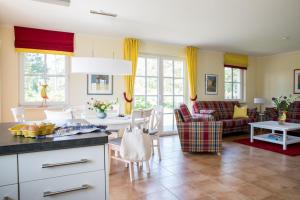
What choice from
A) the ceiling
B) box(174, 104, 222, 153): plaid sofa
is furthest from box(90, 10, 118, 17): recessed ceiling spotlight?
box(174, 104, 222, 153): plaid sofa

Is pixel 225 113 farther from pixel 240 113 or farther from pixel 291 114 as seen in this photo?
pixel 291 114

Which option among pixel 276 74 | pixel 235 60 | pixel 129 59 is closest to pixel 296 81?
pixel 276 74

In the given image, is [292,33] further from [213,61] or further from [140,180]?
[140,180]

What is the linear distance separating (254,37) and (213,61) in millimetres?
1675

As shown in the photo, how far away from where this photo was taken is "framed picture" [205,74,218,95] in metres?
6.47

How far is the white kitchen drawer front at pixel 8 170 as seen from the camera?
38.1 inches

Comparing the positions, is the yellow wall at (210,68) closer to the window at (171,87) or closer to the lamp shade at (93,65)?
the window at (171,87)

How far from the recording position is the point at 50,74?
4.57m

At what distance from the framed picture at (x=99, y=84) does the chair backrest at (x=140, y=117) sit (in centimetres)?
174

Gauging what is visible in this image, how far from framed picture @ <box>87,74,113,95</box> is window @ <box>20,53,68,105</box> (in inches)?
20.0

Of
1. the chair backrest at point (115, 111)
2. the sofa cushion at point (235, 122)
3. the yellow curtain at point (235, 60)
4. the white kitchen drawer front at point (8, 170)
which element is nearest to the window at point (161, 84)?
the chair backrest at point (115, 111)

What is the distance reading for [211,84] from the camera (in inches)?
258

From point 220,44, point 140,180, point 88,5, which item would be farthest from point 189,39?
point 140,180

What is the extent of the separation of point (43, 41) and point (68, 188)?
4.08m
